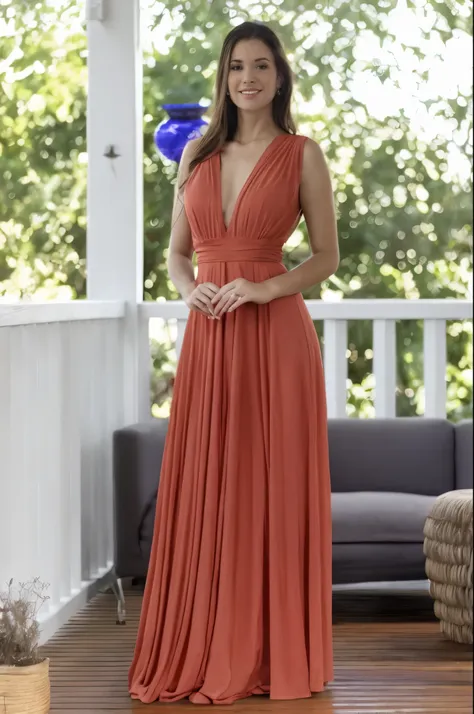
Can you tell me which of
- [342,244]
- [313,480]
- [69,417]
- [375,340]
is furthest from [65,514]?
[342,244]

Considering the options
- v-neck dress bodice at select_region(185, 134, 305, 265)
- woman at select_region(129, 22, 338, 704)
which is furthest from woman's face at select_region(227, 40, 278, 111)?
v-neck dress bodice at select_region(185, 134, 305, 265)

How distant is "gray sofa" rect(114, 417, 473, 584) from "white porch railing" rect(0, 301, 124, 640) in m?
0.17

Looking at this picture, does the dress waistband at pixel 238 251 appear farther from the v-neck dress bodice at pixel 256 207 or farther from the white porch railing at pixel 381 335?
the white porch railing at pixel 381 335

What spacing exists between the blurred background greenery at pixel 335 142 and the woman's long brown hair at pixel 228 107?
8.42ft

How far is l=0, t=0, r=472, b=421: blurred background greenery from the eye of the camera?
580cm

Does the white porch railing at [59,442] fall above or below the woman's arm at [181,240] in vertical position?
below

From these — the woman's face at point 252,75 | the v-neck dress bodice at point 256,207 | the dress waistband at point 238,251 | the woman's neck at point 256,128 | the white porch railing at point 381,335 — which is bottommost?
the white porch railing at point 381,335

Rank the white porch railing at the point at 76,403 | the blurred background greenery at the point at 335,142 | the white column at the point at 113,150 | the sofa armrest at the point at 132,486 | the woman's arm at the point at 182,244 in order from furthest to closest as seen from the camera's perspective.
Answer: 1. the blurred background greenery at the point at 335,142
2. the white column at the point at 113,150
3. the sofa armrest at the point at 132,486
4. the white porch railing at the point at 76,403
5. the woman's arm at the point at 182,244

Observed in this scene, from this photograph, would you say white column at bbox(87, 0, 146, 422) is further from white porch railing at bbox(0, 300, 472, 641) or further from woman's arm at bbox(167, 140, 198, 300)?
woman's arm at bbox(167, 140, 198, 300)

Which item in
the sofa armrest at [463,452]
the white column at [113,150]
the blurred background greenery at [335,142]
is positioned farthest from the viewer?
the blurred background greenery at [335,142]

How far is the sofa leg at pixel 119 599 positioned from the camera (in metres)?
3.86

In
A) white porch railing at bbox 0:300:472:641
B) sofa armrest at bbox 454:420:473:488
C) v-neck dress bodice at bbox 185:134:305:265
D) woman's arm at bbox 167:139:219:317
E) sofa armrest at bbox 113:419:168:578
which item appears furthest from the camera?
sofa armrest at bbox 454:420:473:488

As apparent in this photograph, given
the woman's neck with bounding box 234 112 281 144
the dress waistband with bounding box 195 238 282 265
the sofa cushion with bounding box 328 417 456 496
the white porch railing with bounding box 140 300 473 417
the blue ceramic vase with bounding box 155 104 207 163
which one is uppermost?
the blue ceramic vase with bounding box 155 104 207 163

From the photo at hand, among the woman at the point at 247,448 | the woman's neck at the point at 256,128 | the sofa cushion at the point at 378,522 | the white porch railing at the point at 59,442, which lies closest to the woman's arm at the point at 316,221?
the woman at the point at 247,448
